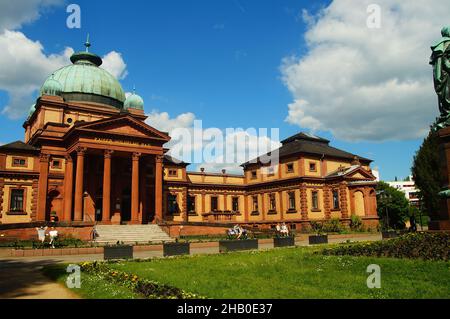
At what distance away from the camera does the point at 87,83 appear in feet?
169

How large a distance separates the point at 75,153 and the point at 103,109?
10.4m

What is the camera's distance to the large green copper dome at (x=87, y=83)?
5088 centimetres

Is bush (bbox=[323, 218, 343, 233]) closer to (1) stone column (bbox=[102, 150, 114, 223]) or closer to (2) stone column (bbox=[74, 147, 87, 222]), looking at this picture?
(1) stone column (bbox=[102, 150, 114, 223])

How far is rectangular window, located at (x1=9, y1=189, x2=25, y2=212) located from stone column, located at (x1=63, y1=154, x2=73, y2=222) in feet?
18.2

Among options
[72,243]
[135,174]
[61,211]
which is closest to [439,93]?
[72,243]

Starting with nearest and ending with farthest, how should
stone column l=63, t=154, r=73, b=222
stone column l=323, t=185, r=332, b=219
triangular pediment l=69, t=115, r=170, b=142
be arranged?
stone column l=63, t=154, r=73, b=222 < triangular pediment l=69, t=115, r=170, b=142 < stone column l=323, t=185, r=332, b=219

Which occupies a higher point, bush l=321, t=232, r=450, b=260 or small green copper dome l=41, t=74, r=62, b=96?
small green copper dome l=41, t=74, r=62, b=96

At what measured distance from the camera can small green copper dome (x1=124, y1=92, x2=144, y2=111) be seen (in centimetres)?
5459

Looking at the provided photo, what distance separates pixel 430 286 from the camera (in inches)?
384

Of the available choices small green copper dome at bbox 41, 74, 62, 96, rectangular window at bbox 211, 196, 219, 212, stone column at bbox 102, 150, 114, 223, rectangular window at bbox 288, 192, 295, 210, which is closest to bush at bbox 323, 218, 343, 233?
rectangular window at bbox 288, 192, 295, 210

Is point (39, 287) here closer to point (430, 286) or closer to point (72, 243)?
point (430, 286)

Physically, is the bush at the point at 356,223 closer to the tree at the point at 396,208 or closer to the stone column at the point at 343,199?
the stone column at the point at 343,199

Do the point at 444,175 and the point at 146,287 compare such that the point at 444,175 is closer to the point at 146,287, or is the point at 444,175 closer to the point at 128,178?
the point at 146,287
